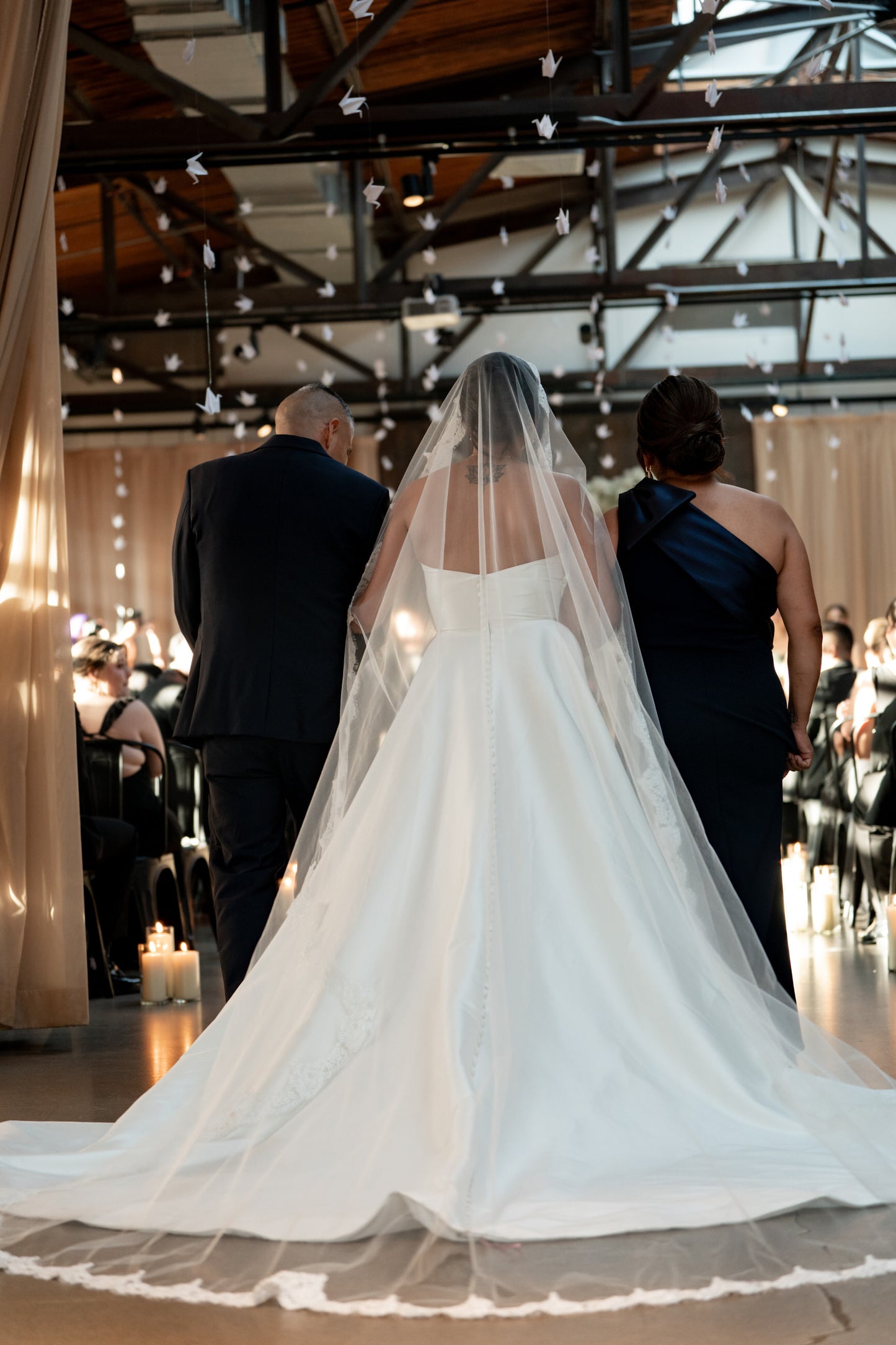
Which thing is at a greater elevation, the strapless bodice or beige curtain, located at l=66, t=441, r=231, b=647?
beige curtain, located at l=66, t=441, r=231, b=647

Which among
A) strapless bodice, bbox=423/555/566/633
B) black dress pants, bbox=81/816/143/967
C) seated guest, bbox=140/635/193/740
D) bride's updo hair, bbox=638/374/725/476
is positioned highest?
bride's updo hair, bbox=638/374/725/476

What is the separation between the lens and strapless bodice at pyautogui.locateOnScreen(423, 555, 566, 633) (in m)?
2.85

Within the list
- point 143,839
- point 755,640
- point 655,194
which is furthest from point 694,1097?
point 655,194

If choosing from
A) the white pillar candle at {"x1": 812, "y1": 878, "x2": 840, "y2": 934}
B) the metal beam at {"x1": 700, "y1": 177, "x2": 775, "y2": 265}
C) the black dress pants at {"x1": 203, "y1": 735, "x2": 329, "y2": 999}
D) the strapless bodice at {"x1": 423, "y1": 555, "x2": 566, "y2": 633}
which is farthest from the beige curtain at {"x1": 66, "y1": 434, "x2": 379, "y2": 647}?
the strapless bodice at {"x1": 423, "y1": 555, "x2": 566, "y2": 633}

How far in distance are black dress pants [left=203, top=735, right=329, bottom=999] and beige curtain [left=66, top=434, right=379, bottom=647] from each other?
12.0 meters

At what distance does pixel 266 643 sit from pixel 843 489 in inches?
492

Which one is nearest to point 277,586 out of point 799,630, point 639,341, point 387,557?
point 387,557

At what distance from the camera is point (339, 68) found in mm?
6926

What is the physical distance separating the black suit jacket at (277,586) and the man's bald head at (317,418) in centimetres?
4

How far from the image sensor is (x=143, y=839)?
6.09 metres

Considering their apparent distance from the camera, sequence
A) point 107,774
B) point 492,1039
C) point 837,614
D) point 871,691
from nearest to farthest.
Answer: point 492,1039, point 107,774, point 871,691, point 837,614

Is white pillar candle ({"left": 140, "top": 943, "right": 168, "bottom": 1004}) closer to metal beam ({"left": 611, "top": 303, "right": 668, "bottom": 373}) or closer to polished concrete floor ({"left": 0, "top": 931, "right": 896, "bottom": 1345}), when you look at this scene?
polished concrete floor ({"left": 0, "top": 931, "right": 896, "bottom": 1345})

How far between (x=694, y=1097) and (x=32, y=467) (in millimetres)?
2732

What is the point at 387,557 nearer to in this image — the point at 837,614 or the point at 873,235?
the point at 837,614
